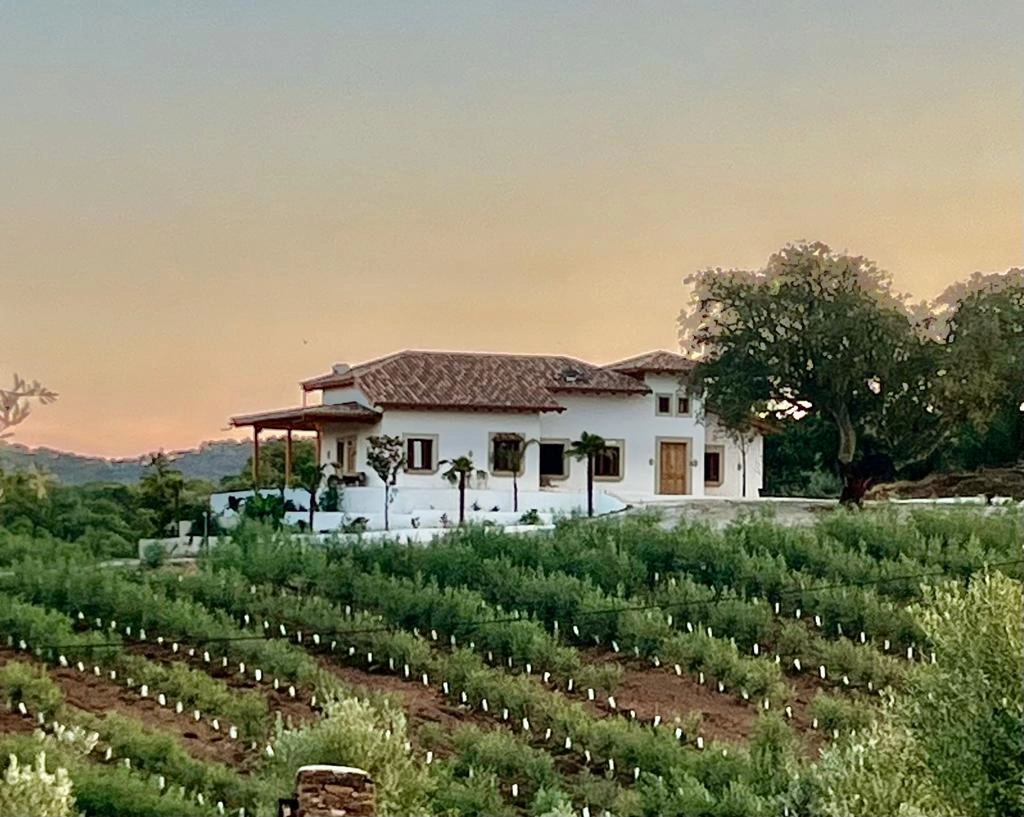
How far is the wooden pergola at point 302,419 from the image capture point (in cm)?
2464

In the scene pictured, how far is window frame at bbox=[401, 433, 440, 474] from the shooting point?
2491 centimetres

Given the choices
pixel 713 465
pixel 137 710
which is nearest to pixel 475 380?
pixel 713 465

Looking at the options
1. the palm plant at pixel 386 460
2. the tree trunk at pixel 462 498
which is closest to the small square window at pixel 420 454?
the palm plant at pixel 386 460

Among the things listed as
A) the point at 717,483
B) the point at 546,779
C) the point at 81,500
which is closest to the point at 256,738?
the point at 546,779

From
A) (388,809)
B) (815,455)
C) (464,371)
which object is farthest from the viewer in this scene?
(815,455)

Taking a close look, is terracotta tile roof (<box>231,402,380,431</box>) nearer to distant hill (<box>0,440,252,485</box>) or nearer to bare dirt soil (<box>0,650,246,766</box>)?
distant hill (<box>0,440,252,485</box>)

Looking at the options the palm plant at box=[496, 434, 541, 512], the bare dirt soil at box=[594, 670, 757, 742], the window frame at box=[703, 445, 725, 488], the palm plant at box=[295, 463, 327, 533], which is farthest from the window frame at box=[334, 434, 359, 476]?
the bare dirt soil at box=[594, 670, 757, 742]

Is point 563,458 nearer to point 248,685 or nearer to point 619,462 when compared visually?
point 619,462

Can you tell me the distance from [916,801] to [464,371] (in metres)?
16.7

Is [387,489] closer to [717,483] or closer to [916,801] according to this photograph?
[717,483]

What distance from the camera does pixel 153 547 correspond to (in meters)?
20.9

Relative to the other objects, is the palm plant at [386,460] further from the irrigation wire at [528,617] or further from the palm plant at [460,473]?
the irrigation wire at [528,617]

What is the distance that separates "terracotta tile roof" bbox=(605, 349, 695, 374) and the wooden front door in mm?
1196

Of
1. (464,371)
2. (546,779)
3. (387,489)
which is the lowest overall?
(546,779)
